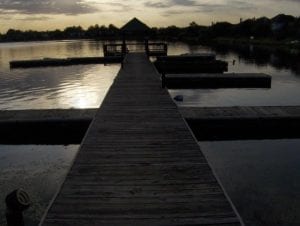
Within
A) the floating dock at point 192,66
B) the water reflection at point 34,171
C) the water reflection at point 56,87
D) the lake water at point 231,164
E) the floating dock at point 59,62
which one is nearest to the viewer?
the lake water at point 231,164

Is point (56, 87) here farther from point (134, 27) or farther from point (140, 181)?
point (140, 181)

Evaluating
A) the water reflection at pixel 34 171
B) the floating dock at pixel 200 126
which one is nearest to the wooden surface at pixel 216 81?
the floating dock at pixel 200 126

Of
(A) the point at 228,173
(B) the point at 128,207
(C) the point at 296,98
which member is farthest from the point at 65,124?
(C) the point at 296,98

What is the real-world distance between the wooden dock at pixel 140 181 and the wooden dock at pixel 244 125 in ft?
10.9

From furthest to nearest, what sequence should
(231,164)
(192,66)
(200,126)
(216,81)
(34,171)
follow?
(192,66) < (216,81) < (200,126) < (231,164) < (34,171)

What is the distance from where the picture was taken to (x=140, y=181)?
25.3 feet

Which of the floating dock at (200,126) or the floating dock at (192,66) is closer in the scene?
the floating dock at (200,126)

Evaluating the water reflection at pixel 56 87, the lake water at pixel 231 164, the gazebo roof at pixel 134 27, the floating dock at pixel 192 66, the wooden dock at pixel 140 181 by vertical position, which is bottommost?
the lake water at pixel 231 164

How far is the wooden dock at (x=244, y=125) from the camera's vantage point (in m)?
15.7

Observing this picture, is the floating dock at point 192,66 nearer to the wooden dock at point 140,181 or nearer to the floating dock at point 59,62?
the floating dock at point 59,62

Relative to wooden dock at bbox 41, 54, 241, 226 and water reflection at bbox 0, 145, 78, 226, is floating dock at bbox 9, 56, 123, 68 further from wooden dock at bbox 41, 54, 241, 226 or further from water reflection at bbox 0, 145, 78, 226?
wooden dock at bbox 41, 54, 241, 226

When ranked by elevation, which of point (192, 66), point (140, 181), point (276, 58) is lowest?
point (140, 181)

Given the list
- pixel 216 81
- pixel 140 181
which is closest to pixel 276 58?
pixel 216 81

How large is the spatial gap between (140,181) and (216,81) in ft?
75.7
